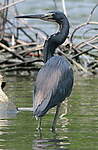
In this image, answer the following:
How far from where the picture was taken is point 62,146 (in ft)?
23.4

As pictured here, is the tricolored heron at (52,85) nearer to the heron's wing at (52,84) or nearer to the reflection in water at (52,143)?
the heron's wing at (52,84)

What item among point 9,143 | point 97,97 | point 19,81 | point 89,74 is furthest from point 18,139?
point 89,74

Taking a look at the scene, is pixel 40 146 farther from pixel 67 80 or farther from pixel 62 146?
pixel 67 80

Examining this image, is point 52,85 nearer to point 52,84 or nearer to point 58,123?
point 52,84

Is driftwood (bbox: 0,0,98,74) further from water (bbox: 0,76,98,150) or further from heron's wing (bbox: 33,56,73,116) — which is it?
heron's wing (bbox: 33,56,73,116)

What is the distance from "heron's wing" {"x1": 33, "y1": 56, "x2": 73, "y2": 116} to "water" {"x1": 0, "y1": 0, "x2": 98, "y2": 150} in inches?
14.6

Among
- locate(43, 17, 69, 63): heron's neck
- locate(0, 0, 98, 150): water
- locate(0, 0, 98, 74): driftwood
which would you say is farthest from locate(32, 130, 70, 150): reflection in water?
locate(0, 0, 98, 74): driftwood

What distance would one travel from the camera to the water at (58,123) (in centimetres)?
723

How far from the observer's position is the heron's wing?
25.8ft

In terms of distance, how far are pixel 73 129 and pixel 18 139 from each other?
93 centimetres

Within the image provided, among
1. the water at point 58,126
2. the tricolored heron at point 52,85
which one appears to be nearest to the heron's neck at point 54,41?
the tricolored heron at point 52,85

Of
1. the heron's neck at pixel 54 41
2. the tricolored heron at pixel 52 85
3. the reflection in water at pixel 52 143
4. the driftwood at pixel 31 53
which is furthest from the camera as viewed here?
the driftwood at pixel 31 53

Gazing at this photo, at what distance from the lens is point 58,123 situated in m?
8.63

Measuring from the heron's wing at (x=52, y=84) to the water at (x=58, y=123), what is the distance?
0.37 m
